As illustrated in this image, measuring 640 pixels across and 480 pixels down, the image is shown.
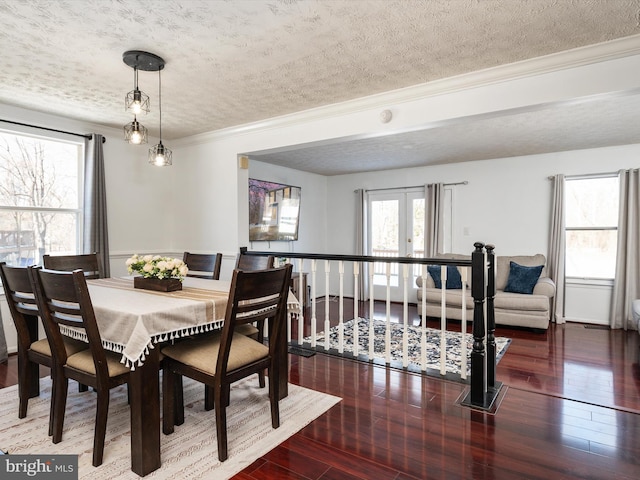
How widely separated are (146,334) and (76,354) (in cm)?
61

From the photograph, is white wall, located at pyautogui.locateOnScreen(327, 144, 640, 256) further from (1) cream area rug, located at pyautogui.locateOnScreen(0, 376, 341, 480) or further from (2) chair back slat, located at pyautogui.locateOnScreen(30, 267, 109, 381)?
(2) chair back slat, located at pyautogui.locateOnScreen(30, 267, 109, 381)

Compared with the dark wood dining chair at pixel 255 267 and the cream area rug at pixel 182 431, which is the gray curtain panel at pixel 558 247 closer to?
the cream area rug at pixel 182 431

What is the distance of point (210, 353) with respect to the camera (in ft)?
6.67

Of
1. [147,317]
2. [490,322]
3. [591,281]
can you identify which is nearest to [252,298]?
[147,317]

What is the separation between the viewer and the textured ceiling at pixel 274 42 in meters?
2.00

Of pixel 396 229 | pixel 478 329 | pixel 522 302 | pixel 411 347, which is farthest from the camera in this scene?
pixel 396 229

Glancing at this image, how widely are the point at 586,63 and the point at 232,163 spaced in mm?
3331

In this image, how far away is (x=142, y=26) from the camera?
2148 mm

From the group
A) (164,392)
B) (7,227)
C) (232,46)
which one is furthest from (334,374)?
(7,227)

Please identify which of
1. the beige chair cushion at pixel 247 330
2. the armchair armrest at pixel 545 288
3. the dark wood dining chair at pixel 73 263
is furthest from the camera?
the armchair armrest at pixel 545 288

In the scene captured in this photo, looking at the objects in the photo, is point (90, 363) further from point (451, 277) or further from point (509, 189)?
point (509, 189)

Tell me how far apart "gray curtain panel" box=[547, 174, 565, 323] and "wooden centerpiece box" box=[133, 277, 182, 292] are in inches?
199

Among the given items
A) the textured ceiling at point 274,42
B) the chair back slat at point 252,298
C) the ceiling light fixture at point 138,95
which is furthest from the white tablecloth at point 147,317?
the textured ceiling at point 274,42

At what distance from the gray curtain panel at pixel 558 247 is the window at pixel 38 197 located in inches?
236
